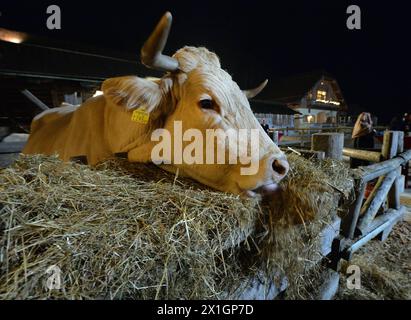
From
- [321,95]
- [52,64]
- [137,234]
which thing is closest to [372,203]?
[137,234]

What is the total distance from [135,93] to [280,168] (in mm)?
1384

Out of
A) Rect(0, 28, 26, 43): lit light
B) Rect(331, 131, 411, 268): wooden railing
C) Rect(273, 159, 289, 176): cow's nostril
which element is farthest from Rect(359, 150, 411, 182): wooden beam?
Rect(0, 28, 26, 43): lit light

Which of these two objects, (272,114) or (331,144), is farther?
(272,114)

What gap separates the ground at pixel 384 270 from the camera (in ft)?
9.70

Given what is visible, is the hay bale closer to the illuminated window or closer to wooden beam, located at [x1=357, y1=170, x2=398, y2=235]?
wooden beam, located at [x1=357, y1=170, x2=398, y2=235]

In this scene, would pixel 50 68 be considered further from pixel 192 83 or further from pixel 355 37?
pixel 355 37

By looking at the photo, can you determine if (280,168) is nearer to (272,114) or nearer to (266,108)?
(272,114)

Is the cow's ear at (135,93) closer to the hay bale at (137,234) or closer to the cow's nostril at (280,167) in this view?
the hay bale at (137,234)

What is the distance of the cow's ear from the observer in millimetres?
2324

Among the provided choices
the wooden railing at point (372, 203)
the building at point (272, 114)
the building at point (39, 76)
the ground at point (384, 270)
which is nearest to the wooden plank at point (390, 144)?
the wooden railing at point (372, 203)

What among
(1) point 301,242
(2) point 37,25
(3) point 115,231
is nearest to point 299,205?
(1) point 301,242

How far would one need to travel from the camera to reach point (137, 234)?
122 cm

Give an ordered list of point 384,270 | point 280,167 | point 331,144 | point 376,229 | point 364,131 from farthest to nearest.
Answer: point 364,131 < point 376,229 < point 384,270 < point 331,144 < point 280,167

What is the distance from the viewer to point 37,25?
1555 cm
